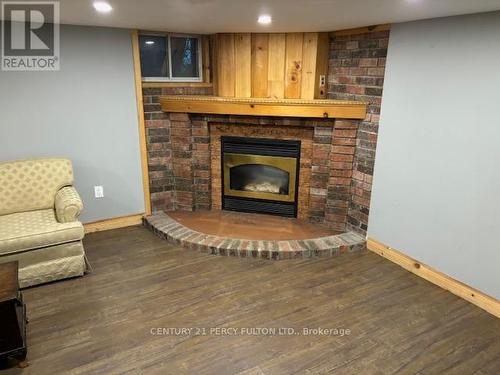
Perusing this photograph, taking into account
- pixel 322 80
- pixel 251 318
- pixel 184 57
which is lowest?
pixel 251 318

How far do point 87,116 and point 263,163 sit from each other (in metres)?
1.80

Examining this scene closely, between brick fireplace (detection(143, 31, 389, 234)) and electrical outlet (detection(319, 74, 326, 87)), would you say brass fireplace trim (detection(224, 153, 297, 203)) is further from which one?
electrical outlet (detection(319, 74, 326, 87))

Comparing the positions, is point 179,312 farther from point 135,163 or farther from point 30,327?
point 135,163

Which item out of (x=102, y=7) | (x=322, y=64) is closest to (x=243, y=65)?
(x=322, y=64)

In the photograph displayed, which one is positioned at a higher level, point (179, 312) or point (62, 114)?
point (62, 114)

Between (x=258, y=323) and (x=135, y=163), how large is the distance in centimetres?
223

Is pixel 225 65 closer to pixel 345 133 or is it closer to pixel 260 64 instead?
pixel 260 64

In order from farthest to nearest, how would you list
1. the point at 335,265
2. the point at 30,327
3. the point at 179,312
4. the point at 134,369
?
the point at 335,265 < the point at 179,312 < the point at 30,327 < the point at 134,369

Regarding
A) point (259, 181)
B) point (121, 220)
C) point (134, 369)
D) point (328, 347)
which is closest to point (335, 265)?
point (328, 347)

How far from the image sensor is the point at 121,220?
3.90 metres

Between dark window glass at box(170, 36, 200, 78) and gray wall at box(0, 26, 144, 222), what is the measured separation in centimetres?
47

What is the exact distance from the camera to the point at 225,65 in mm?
A: 3723

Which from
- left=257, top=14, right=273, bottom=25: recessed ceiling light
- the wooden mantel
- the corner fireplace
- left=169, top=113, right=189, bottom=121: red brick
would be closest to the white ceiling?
left=257, top=14, right=273, bottom=25: recessed ceiling light

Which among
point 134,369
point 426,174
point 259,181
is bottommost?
point 134,369
